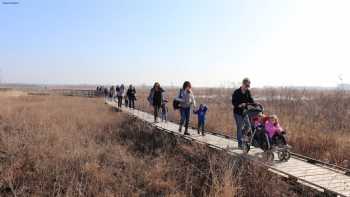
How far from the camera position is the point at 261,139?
8258mm

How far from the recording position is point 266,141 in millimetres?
8031

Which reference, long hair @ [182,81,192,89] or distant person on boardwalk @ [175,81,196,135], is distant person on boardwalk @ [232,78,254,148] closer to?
distant person on boardwalk @ [175,81,196,135]

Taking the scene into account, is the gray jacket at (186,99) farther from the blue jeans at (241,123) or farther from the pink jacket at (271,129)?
the pink jacket at (271,129)

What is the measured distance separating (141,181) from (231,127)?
24.8 ft

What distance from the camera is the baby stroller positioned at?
7.88 metres

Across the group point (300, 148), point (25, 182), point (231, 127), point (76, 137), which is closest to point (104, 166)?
point (25, 182)

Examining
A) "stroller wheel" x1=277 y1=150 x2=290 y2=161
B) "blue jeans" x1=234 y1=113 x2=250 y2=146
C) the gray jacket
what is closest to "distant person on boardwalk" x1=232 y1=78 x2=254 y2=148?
"blue jeans" x1=234 y1=113 x2=250 y2=146

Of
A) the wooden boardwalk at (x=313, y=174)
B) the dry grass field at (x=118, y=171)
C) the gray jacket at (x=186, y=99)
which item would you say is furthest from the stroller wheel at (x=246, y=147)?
the gray jacket at (x=186, y=99)

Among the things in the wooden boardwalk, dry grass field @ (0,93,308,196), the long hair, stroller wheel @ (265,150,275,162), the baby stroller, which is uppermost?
the long hair

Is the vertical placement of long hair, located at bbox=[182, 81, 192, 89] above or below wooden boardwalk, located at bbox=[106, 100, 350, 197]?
above

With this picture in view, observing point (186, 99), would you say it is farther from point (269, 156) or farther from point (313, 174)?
point (313, 174)

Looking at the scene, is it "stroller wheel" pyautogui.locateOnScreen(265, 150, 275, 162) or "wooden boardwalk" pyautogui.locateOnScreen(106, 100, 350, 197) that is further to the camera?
"stroller wheel" pyautogui.locateOnScreen(265, 150, 275, 162)

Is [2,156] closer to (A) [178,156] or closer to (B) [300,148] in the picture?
(A) [178,156]

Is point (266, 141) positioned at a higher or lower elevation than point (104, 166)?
higher
